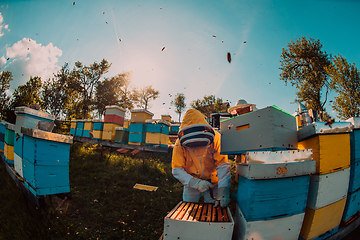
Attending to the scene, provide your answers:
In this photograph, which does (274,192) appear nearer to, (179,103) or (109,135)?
(109,135)

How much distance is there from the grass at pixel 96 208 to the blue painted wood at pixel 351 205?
1725 millimetres

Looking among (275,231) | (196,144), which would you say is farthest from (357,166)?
(196,144)

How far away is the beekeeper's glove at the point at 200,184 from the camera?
214 centimetres

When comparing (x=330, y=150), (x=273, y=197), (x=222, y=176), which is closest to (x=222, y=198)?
(x=222, y=176)

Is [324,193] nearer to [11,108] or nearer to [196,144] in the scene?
[196,144]

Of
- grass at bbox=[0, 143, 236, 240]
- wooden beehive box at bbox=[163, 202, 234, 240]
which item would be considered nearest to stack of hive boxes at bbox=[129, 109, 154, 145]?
grass at bbox=[0, 143, 236, 240]

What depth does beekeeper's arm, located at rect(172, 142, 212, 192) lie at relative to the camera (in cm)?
215

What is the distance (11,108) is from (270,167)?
12.9m

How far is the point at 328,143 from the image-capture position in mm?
1619

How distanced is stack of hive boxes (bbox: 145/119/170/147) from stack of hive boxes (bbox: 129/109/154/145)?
29 cm

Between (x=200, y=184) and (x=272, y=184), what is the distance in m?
1.00

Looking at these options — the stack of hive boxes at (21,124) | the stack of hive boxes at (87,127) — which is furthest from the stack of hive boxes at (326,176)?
the stack of hive boxes at (87,127)

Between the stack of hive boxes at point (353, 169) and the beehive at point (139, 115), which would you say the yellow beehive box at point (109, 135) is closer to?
the beehive at point (139, 115)

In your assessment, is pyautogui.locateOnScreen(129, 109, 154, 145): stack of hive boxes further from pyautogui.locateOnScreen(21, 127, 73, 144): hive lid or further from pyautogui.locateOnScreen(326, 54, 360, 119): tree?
pyautogui.locateOnScreen(326, 54, 360, 119): tree
